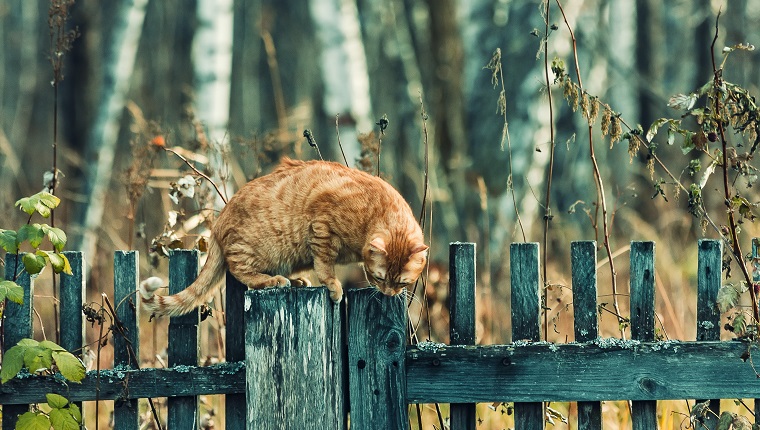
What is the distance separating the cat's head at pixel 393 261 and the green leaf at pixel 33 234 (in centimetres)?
103

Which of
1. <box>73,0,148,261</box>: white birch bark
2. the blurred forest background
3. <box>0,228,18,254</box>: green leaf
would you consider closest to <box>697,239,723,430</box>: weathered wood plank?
the blurred forest background

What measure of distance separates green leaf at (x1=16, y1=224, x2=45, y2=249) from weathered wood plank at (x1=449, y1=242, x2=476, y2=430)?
48.2 inches

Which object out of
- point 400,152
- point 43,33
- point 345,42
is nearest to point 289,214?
point 345,42

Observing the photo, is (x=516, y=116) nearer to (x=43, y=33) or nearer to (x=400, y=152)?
(x=400, y=152)

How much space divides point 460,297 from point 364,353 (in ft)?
1.10

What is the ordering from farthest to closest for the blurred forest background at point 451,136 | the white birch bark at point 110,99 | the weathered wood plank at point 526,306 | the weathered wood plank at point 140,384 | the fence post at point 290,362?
1. the white birch bark at point 110,99
2. the blurred forest background at point 451,136
3. the weathered wood plank at point 140,384
4. the weathered wood plank at point 526,306
5. the fence post at point 290,362

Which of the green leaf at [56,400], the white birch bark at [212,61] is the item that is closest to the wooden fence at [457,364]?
the green leaf at [56,400]

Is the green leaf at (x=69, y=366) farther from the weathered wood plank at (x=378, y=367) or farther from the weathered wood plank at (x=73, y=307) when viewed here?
the weathered wood plank at (x=378, y=367)

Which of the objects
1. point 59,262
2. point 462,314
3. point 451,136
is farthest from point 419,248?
point 451,136

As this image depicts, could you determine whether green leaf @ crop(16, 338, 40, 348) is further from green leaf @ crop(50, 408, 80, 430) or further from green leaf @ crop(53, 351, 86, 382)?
green leaf @ crop(50, 408, 80, 430)

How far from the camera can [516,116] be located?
5570mm

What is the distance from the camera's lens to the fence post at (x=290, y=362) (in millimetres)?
2434

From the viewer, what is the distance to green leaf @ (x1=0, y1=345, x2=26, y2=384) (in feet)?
8.06

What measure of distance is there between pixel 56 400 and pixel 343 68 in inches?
154
